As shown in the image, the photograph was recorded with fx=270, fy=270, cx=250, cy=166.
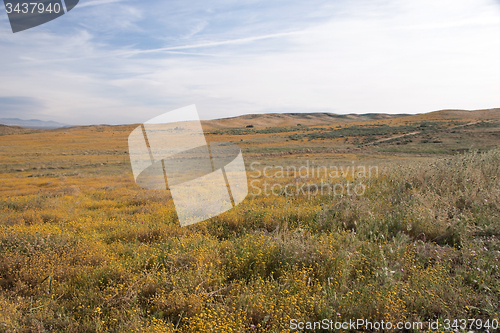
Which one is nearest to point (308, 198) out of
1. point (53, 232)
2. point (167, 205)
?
point (167, 205)

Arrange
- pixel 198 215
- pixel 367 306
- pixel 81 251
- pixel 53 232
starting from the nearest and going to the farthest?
pixel 367 306 → pixel 81 251 → pixel 53 232 → pixel 198 215

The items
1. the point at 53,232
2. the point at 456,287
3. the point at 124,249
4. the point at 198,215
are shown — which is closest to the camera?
the point at 456,287

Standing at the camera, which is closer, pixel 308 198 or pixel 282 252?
pixel 282 252

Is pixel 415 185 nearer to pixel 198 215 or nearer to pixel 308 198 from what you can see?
pixel 308 198

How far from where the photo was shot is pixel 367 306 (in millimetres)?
2934

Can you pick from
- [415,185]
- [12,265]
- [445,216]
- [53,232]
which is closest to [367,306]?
[445,216]

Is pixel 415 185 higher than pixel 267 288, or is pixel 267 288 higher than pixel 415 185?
pixel 415 185

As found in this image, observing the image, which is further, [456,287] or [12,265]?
[12,265]

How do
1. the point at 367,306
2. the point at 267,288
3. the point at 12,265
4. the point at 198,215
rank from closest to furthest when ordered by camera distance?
the point at 367,306 < the point at 267,288 < the point at 12,265 < the point at 198,215

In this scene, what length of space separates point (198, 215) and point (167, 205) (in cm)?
238

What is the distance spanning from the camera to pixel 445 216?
4.96 meters

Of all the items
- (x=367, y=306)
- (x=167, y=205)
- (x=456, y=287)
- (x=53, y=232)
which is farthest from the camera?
(x=167, y=205)

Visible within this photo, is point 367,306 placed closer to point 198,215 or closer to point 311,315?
point 311,315

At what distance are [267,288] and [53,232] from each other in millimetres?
4770
